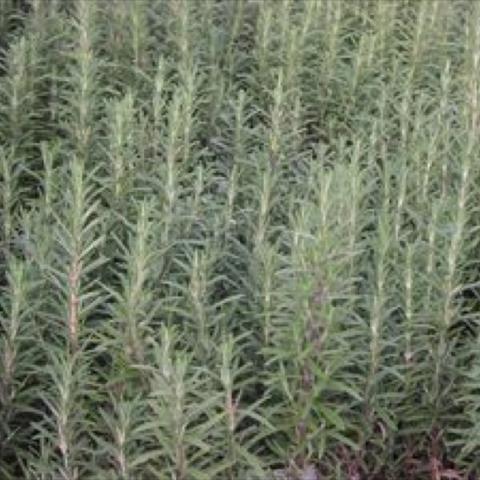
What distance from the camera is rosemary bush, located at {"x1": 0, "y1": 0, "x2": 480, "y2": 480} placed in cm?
259

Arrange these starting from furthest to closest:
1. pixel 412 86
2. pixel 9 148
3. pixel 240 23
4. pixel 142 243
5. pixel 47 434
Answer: pixel 240 23 → pixel 412 86 → pixel 9 148 → pixel 142 243 → pixel 47 434

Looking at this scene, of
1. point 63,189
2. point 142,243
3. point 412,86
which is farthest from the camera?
point 412,86

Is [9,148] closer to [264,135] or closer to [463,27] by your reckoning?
[264,135]

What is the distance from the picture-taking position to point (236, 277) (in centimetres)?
309

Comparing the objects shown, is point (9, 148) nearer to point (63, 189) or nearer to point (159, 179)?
point (63, 189)

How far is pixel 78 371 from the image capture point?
2590mm

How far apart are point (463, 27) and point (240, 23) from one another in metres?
1.04

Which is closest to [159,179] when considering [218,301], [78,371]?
[218,301]

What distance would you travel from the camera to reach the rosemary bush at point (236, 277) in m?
2.59

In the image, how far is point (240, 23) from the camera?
4465 mm

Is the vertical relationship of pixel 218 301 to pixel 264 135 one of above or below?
below

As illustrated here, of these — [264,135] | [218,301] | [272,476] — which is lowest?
[272,476]

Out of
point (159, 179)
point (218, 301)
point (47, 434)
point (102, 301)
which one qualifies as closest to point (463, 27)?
point (159, 179)

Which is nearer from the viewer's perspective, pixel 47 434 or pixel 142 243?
pixel 47 434
